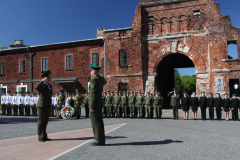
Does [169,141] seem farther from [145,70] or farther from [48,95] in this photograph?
[145,70]

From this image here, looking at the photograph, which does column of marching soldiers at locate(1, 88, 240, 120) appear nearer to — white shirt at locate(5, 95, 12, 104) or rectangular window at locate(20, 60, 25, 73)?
white shirt at locate(5, 95, 12, 104)

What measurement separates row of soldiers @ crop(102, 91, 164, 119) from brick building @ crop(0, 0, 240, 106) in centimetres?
651

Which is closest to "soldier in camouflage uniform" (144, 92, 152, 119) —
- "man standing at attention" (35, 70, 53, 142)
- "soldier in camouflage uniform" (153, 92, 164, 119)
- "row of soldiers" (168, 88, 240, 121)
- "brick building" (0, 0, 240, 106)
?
"soldier in camouflage uniform" (153, 92, 164, 119)

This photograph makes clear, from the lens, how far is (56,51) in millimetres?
27656

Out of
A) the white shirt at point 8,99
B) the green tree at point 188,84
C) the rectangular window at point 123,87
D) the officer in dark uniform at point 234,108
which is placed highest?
the green tree at point 188,84

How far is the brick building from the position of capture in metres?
20.2

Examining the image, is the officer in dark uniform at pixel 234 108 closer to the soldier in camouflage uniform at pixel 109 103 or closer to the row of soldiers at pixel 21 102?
the soldier in camouflage uniform at pixel 109 103

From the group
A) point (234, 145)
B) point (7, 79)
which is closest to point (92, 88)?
point (234, 145)

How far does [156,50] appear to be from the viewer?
22.5m

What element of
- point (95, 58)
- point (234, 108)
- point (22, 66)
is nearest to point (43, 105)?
point (234, 108)

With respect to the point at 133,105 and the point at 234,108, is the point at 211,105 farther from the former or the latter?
the point at 133,105

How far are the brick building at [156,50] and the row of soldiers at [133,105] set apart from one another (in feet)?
21.3

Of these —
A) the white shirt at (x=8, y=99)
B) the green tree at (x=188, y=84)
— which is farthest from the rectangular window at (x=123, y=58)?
the green tree at (x=188, y=84)

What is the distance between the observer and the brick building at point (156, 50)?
20.2 m
